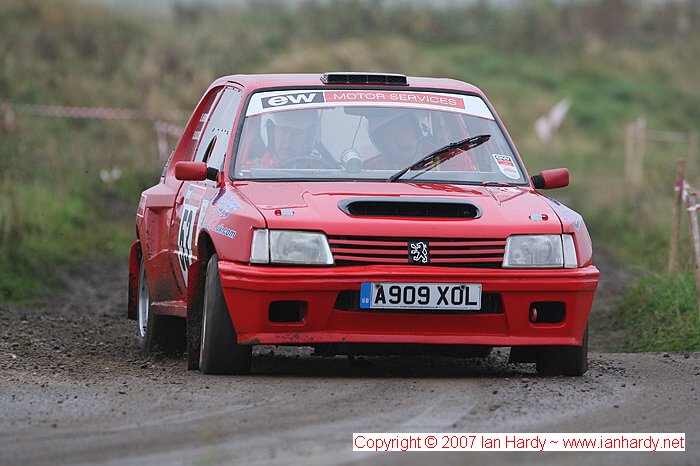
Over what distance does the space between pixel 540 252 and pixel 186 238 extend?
2.02 metres

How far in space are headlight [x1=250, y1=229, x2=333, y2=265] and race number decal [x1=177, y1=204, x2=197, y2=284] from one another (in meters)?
0.95

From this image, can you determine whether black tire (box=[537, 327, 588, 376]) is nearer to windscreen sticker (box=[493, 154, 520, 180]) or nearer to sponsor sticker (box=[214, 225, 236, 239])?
windscreen sticker (box=[493, 154, 520, 180])

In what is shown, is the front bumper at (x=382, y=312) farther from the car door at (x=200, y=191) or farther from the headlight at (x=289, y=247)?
the car door at (x=200, y=191)

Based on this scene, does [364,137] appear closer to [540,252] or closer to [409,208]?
[409,208]

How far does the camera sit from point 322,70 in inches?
1382

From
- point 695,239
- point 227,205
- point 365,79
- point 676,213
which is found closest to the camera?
point 227,205

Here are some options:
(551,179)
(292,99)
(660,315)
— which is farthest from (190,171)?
(660,315)

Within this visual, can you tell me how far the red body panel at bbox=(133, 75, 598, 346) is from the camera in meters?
7.26

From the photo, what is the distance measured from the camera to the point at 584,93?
40375mm

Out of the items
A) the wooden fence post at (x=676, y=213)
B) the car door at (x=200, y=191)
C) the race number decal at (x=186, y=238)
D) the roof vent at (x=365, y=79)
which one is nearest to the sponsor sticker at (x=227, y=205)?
the car door at (x=200, y=191)

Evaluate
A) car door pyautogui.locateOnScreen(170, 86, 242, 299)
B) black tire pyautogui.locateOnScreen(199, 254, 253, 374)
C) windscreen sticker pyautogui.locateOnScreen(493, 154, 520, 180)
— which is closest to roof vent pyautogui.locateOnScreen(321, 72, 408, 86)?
car door pyautogui.locateOnScreen(170, 86, 242, 299)

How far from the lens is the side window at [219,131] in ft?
28.2

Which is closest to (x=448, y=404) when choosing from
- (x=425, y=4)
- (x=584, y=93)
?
(x=584, y=93)

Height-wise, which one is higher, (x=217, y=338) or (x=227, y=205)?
(x=227, y=205)
